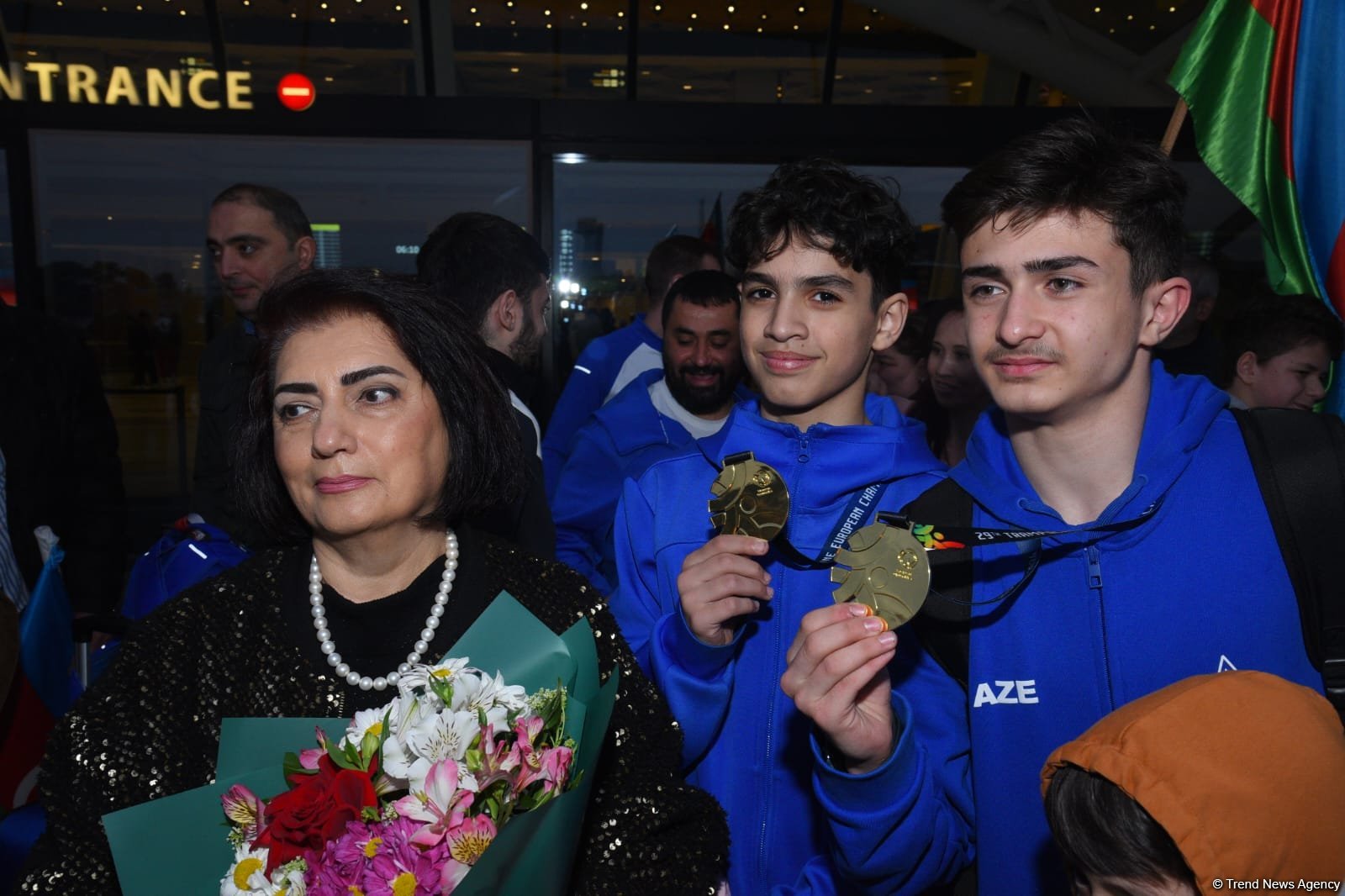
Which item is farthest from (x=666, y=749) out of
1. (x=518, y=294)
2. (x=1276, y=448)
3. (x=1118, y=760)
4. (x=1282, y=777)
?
(x=518, y=294)

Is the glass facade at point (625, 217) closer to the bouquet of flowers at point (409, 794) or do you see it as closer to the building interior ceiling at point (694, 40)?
the building interior ceiling at point (694, 40)

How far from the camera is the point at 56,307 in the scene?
8.06 metres

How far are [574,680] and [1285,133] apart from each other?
229 cm

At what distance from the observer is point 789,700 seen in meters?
2.09

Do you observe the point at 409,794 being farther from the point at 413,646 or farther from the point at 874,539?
the point at 874,539

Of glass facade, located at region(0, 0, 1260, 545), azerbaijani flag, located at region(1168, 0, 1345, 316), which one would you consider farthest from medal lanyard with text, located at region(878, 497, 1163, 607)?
glass facade, located at region(0, 0, 1260, 545)

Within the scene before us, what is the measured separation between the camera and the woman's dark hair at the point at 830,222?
2.34 meters

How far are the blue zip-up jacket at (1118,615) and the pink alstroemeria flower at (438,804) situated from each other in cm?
92

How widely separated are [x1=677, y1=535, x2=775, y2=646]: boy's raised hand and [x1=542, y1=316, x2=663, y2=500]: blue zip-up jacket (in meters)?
3.34

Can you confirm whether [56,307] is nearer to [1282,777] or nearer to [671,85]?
[671,85]

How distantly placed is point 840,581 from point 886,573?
3.0 inches

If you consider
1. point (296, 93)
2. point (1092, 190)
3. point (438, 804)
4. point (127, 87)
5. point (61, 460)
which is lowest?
point (438, 804)

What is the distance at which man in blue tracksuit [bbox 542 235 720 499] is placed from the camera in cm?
540

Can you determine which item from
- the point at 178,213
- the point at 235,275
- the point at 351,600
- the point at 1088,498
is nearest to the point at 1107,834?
the point at 1088,498
